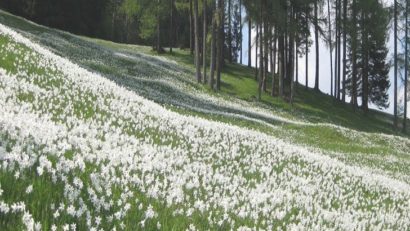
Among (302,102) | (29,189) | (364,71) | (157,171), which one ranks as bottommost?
(302,102)

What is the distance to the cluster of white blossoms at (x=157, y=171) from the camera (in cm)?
542

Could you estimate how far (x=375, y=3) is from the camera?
215ft

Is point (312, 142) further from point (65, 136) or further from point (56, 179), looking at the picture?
point (56, 179)

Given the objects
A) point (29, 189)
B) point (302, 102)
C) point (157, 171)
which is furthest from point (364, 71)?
point (29, 189)

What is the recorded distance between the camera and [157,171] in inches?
299

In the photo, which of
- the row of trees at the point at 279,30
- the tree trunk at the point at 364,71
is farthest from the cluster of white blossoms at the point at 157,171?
the tree trunk at the point at 364,71

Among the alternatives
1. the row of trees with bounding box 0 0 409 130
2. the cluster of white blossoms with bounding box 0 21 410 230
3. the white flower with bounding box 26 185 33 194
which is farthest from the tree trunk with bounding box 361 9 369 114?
the white flower with bounding box 26 185 33 194

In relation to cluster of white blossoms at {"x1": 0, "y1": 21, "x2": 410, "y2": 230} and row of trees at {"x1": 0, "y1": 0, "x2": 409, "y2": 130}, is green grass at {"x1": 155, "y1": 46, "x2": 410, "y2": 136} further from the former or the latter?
cluster of white blossoms at {"x1": 0, "y1": 21, "x2": 410, "y2": 230}

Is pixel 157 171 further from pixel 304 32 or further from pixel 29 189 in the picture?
pixel 304 32

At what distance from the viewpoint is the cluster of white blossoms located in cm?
542

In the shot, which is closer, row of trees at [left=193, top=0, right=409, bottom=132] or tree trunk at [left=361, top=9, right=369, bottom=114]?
row of trees at [left=193, top=0, right=409, bottom=132]

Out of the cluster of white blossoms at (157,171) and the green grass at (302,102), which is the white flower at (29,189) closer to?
the cluster of white blossoms at (157,171)

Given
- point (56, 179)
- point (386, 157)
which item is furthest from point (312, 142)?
point (56, 179)

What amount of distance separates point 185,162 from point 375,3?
6309 cm
